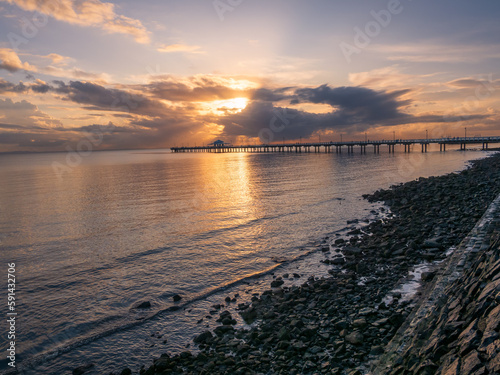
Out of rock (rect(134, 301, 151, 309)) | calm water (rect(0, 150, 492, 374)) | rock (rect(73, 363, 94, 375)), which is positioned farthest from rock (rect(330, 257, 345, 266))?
rock (rect(73, 363, 94, 375))

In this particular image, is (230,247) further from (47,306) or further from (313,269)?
(47,306)

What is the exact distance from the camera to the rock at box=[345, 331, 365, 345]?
688 cm

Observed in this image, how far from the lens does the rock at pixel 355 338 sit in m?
6.88

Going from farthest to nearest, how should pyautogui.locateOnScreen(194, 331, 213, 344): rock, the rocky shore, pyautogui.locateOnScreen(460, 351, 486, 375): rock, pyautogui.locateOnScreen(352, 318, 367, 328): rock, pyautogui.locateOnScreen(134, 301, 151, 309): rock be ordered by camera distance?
pyautogui.locateOnScreen(134, 301, 151, 309): rock
pyautogui.locateOnScreen(194, 331, 213, 344): rock
pyautogui.locateOnScreen(352, 318, 367, 328): rock
the rocky shore
pyautogui.locateOnScreen(460, 351, 486, 375): rock

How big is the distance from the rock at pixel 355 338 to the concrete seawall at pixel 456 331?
73 cm

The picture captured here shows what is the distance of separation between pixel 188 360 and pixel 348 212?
19.2m

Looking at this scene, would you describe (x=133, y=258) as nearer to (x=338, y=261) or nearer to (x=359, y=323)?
(x=338, y=261)

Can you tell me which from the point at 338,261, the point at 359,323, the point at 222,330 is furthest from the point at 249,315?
the point at 338,261

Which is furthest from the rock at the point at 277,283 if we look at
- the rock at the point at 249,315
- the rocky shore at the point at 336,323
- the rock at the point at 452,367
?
the rock at the point at 452,367

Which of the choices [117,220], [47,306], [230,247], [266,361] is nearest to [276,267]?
[230,247]

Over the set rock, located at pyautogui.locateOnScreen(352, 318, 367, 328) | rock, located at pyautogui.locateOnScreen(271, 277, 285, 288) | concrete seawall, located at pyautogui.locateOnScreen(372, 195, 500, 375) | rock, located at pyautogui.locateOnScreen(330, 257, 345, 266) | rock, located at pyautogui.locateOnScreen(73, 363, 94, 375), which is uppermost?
concrete seawall, located at pyautogui.locateOnScreen(372, 195, 500, 375)

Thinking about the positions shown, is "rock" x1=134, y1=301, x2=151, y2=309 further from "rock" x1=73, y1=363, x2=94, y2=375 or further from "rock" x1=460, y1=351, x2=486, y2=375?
"rock" x1=460, y1=351, x2=486, y2=375

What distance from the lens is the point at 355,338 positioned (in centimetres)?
696

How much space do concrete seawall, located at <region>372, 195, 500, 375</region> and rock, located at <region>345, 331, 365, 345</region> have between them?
726mm
